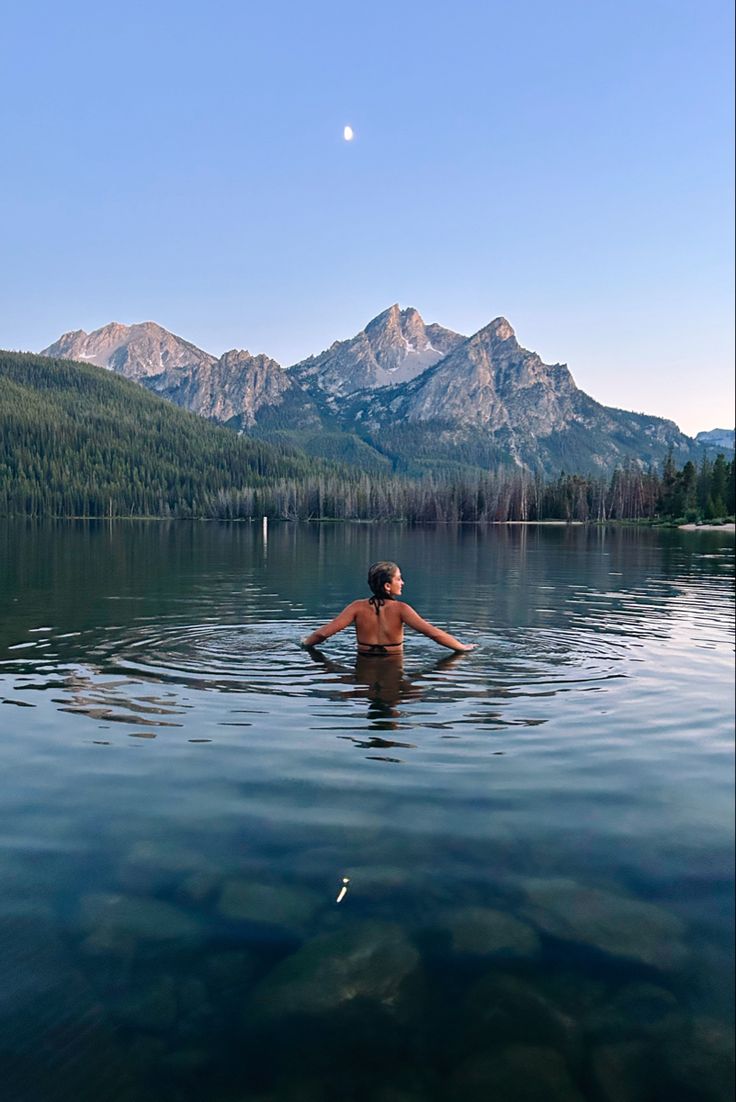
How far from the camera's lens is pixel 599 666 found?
2350cm

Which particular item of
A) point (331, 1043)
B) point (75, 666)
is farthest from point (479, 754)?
point (75, 666)

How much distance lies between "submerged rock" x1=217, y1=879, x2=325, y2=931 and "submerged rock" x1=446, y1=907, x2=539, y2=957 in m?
1.59

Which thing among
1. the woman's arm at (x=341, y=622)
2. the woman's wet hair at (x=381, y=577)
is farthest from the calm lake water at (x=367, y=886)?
the woman's wet hair at (x=381, y=577)

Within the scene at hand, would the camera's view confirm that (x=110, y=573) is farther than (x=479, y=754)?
Yes

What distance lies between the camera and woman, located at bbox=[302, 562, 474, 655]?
2144 centimetres

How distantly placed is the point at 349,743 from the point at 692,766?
246 inches

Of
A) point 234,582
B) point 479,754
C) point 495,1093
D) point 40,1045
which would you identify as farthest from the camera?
point 234,582

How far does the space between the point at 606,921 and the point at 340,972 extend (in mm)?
2903

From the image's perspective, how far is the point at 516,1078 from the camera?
630cm

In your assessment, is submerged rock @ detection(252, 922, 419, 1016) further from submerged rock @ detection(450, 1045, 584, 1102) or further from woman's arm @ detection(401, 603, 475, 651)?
woman's arm @ detection(401, 603, 475, 651)

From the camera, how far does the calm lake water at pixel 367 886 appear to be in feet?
21.4

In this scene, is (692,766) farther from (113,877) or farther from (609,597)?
(609,597)

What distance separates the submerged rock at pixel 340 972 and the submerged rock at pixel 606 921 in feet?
5.36

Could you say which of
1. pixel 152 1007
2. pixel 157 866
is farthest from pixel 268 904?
pixel 152 1007
